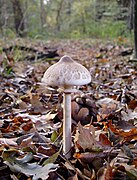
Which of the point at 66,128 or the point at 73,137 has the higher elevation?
the point at 66,128

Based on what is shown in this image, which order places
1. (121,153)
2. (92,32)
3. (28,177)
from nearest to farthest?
(28,177)
(121,153)
(92,32)

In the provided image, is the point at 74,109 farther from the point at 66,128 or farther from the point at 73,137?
the point at 66,128

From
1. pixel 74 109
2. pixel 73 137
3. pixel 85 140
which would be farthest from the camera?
pixel 74 109

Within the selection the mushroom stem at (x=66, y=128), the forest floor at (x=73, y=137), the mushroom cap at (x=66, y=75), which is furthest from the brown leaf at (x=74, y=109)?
the mushroom cap at (x=66, y=75)

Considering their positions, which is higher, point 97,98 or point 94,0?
point 94,0

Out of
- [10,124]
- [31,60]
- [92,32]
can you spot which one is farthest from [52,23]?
[10,124]

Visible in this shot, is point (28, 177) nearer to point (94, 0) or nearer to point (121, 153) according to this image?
point (121, 153)

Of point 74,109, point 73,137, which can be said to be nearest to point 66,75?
point 73,137

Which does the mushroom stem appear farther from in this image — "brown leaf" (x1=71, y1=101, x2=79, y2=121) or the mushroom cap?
"brown leaf" (x1=71, y1=101, x2=79, y2=121)

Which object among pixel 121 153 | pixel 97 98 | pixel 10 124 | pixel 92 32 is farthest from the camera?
pixel 92 32

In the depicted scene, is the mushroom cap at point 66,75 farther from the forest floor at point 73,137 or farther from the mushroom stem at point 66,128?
the forest floor at point 73,137
